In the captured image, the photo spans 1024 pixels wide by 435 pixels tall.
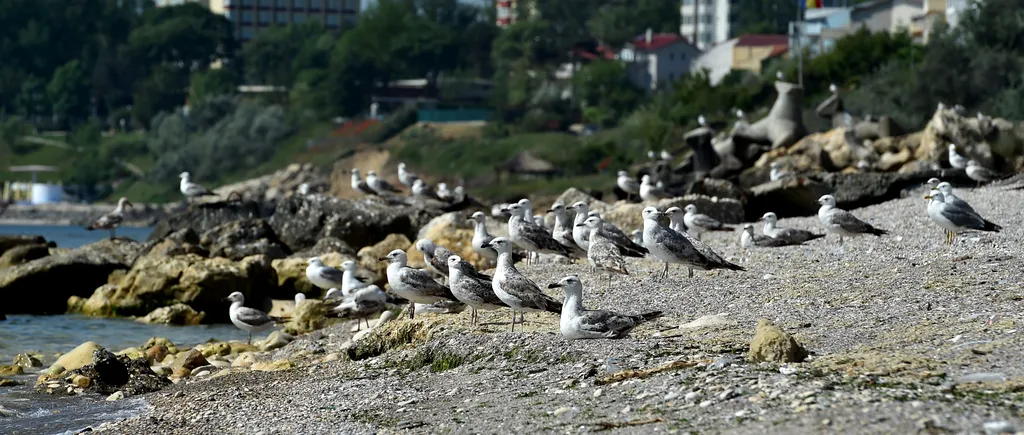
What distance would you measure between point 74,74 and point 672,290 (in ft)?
418

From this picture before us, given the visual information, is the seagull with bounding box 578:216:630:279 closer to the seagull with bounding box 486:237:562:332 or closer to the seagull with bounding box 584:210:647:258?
the seagull with bounding box 584:210:647:258

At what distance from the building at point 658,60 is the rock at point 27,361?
4046 inches

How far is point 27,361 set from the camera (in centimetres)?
1788

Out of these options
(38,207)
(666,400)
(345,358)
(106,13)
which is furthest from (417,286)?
(106,13)

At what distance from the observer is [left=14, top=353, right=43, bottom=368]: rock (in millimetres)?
17797

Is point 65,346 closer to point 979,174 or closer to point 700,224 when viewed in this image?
point 700,224

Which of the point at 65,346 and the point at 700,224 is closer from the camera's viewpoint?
the point at 65,346

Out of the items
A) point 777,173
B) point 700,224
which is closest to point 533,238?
point 700,224

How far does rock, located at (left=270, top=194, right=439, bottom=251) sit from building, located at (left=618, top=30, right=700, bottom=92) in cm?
9110

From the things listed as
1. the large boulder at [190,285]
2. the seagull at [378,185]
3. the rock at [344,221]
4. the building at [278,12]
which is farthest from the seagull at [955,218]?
the building at [278,12]

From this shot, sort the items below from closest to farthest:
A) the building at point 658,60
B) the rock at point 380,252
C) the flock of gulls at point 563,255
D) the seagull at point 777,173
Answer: the flock of gulls at point 563,255 → the rock at point 380,252 → the seagull at point 777,173 → the building at point 658,60

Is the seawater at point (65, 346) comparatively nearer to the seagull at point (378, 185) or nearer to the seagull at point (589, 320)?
the seagull at point (589, 320)

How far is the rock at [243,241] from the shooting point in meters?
26.4

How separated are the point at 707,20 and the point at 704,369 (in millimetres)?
136442
